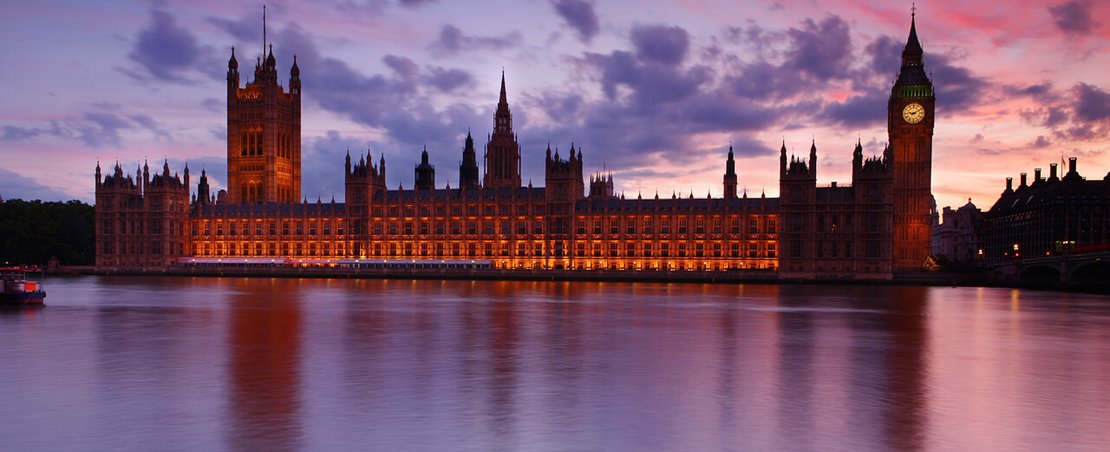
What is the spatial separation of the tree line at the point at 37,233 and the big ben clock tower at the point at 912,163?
138m

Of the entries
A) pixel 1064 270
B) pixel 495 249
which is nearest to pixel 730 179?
pixel 495 249

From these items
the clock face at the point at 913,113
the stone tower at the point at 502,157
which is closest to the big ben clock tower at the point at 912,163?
the clock face at the point at 913,113

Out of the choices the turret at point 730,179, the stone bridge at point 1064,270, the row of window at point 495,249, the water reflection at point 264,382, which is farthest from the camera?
the turret at point 730,179

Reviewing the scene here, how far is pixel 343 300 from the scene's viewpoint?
64.9 metres

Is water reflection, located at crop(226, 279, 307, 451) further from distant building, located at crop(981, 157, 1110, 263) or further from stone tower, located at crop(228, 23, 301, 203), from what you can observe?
stone tower, located at crop(228, 23, 301, 203)

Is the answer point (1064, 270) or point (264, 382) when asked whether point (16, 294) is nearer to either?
point (264, 382)

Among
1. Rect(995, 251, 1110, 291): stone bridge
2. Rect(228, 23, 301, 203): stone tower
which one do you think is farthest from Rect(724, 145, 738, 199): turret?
Rect(228, 23, 301, 203): stone tower

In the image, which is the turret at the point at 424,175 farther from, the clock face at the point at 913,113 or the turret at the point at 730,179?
the clock face at the point at 913,113

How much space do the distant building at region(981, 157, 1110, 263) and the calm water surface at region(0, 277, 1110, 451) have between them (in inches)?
3916

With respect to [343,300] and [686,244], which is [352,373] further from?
[686,244]

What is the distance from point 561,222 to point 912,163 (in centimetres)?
5718

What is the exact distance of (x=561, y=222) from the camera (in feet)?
430

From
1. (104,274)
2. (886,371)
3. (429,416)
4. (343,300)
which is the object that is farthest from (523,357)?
(104,274)

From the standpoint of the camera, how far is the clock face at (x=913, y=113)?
13200cm
